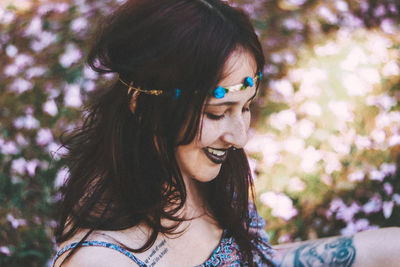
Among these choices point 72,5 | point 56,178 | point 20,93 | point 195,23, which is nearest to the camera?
point 195,23

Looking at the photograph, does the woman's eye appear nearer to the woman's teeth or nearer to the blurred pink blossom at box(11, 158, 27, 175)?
the woman's teeth

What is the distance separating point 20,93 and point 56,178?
77 centimetres

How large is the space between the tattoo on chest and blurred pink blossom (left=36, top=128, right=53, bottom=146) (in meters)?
1.58

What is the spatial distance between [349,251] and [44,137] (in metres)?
1.98

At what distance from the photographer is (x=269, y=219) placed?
257 centimetres

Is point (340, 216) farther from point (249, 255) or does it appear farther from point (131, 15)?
point (131, 15)

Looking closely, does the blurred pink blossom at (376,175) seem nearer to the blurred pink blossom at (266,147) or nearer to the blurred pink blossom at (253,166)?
the blurred pink blossom at (266,147)

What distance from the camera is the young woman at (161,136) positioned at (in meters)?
Result: 1.11

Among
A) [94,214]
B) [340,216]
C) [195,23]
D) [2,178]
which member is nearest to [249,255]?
[94,214]

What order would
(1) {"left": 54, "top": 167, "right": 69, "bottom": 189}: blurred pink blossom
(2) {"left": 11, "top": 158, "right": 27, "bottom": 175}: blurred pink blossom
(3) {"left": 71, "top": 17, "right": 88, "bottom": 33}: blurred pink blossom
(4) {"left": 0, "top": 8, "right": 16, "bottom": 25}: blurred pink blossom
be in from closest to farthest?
(1) {"left": 54, "top": 167, "right": 69, "bottom": 189}: blurred pink blossom → (2) {"left": 11, "top": 158, "right": 27, "bottom": 175}: blurred pink blossom → (3) {"left": 71, "top": 17, "right": 88, "bottom": 33}: blurred pink blossom → (4) {"left": 0, "top": 8, "right": 16, "bottom": 25}: blurred pink blossom

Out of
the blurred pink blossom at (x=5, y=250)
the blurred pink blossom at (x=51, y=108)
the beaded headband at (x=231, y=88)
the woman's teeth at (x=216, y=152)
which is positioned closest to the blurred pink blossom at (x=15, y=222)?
the blurred pink blossom at (x=5, y=250)

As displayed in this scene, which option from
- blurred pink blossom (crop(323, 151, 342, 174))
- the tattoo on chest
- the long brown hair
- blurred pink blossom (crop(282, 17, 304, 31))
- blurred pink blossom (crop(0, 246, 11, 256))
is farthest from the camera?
blurred pink blossom (crop(282, 17, 304, 31))

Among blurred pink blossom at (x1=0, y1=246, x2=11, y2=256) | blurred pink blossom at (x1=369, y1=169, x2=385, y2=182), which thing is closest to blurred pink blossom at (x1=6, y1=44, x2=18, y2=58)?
blurred pink blossom at (x1=0, y1=246, x2=11, y2=256)

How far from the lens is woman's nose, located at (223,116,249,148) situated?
1212 mm
